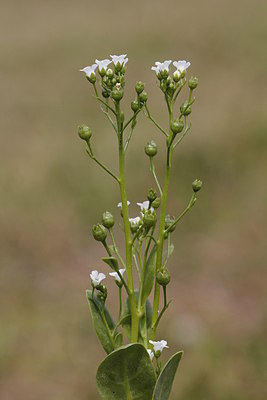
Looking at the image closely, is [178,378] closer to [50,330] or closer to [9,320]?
[50,330]

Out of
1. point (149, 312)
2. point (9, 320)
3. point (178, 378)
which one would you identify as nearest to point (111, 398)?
point (149, 312)

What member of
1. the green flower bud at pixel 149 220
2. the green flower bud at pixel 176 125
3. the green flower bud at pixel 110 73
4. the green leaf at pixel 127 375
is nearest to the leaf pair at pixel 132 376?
the green leaf at pixel 127 375

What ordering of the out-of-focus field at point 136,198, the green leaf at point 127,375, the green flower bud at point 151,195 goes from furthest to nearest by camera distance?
the out-of-focus field at point 136,198 → the green flower bud at point 151,195 → the green leaf at point 127,375

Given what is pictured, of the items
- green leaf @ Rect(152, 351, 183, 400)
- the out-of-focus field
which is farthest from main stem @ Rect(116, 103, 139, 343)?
the out-of-focus field

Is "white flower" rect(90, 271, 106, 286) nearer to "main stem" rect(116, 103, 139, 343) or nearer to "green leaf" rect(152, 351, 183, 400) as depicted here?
"main stem" rect(116, 103, 139, 343)

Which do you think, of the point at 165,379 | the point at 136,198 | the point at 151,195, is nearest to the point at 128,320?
the point at 165,379

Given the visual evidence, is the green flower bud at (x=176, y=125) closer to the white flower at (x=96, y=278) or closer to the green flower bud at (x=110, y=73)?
the green flower bud at (x=110, y=73)
